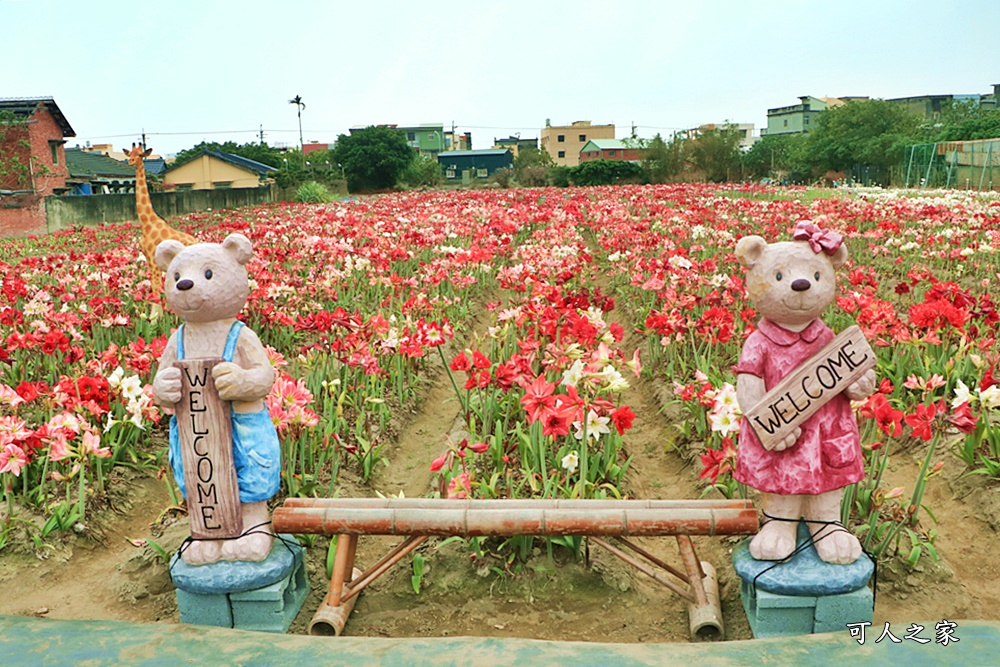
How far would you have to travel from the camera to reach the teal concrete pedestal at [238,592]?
2.97 m

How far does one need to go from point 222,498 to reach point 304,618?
71 cm

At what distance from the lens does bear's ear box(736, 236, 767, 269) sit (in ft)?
9.50

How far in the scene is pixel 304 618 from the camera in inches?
131

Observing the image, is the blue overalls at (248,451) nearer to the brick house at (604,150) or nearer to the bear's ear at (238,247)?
the bear's ear at (238,247)

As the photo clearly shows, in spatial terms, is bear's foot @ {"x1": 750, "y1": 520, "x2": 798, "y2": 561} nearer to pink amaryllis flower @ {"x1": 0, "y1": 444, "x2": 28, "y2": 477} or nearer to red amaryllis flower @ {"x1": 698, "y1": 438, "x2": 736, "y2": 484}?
red amaryllis flower @ {"x1": 698, "y1": 438, "x2": 736, "y2": 484}

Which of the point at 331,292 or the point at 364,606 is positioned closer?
the point at 364,606

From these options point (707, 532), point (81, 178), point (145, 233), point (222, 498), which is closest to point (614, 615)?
point (707, 532)

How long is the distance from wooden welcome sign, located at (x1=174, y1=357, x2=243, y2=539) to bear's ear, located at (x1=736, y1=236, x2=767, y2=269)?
1.98 meters

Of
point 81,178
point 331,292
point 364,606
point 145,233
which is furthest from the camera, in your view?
point 81,178

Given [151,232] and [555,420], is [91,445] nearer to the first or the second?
[555,420]

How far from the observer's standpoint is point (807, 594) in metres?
2.85

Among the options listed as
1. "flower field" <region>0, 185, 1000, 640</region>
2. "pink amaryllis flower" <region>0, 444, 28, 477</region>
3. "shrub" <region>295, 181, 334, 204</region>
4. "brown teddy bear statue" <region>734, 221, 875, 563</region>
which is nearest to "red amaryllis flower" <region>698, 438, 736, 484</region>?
"flower field" <region>0, 185, 1000, 640</region>

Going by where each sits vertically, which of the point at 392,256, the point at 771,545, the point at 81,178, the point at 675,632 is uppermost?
the point at 81,178

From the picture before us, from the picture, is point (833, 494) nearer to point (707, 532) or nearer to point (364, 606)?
point (707, 532)
